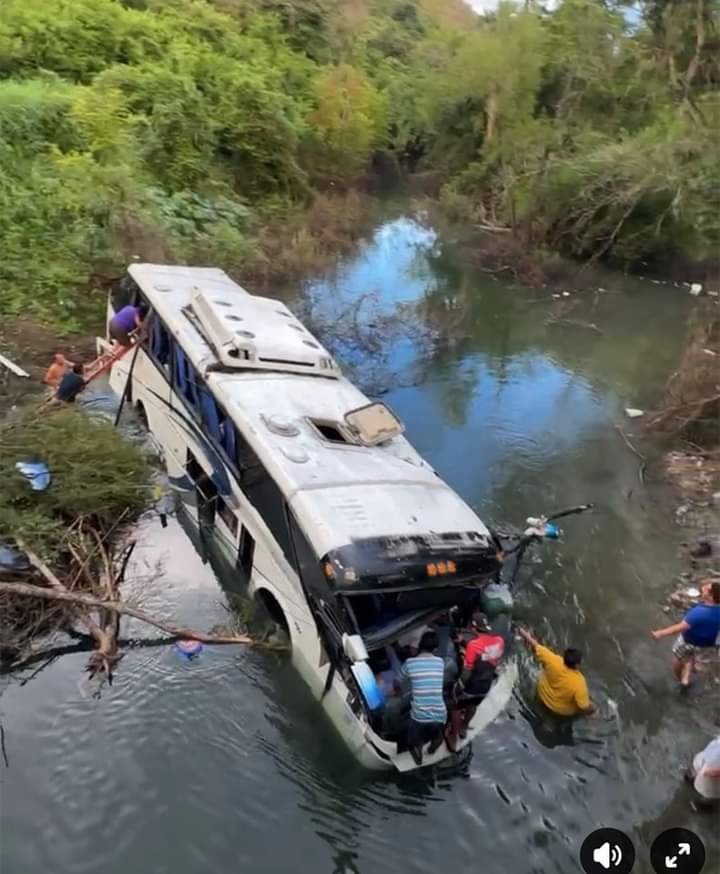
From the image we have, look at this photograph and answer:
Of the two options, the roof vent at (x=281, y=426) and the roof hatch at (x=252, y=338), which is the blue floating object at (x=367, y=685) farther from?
the roof hatch at (x=252, y=338)

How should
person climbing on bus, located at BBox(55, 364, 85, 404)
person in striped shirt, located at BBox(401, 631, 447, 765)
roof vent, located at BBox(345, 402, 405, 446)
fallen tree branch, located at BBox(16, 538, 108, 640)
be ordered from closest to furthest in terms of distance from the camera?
A: 1. person in striped shirt, located at BBox(401, 631, 447, 765)
2. fallen tree branch, located at BBox(16, 538, 108, 640)
3. roof vent, located at BBox(345, 402, 405, 446)
4. person climbing on bus, located at BBox(55, 364, 85, 404)

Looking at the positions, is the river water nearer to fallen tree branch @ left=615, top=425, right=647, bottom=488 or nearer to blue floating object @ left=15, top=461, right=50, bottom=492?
fallen tree branch @ left=615, top=425, right=647, bottom=488

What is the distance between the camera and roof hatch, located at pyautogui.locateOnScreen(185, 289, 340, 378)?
9016mm

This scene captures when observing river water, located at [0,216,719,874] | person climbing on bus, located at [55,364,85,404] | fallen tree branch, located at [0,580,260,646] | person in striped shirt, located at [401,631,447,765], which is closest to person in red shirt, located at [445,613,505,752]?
person in striped shirt, located at [401,631,447,765]

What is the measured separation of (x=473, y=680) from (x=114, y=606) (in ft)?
10.5

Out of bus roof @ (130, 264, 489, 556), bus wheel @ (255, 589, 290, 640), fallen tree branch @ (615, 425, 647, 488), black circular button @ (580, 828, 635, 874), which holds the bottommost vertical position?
fallen tree branch @ (615, 425, 647, 488)

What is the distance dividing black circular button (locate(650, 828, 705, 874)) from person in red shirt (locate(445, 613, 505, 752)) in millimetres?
1703

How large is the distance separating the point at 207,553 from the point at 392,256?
15557 millimetres

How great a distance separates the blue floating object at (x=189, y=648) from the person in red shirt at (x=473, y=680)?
2.42 m

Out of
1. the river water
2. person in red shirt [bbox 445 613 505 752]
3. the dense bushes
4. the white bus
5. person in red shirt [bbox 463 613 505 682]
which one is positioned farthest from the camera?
the dense bushes

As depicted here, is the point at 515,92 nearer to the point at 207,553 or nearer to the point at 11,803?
the point at 207,553

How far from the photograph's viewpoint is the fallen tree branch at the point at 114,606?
7141 millimetres

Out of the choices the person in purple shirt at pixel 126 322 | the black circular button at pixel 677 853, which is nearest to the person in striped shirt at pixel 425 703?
the black circular button at pixel 677 853

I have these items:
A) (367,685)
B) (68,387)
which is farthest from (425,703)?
(68,387)
